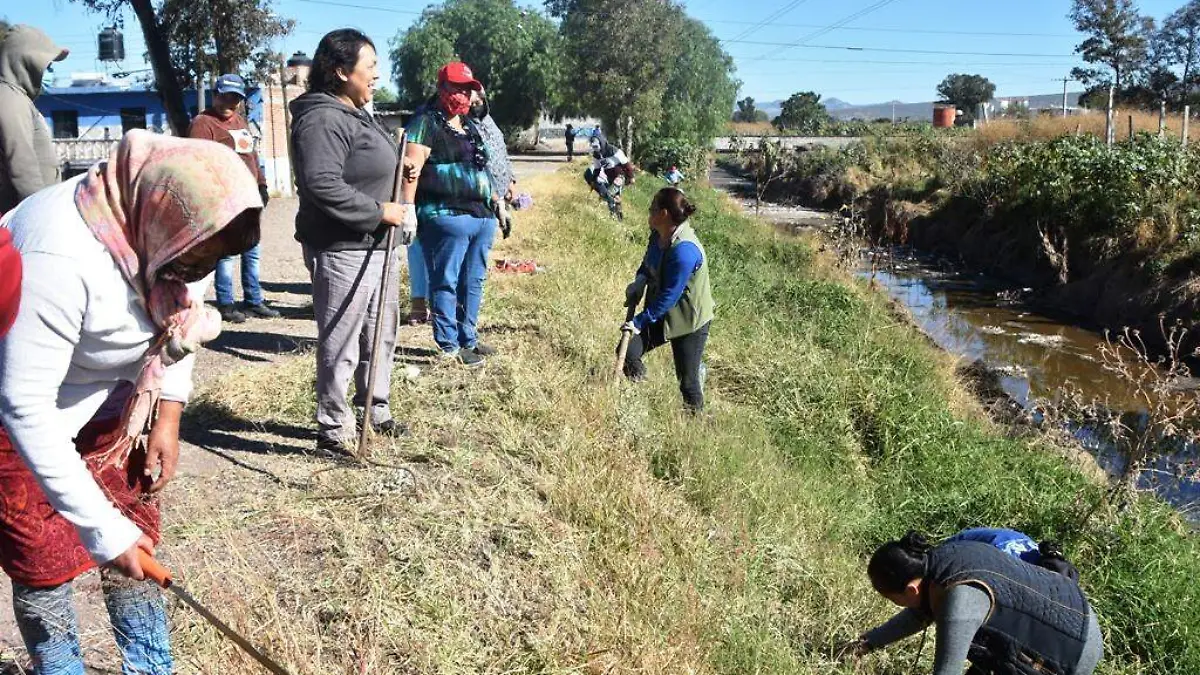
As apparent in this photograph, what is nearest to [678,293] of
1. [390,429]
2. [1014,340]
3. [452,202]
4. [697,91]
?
[452,202]

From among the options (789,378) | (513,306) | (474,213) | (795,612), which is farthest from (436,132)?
(789,378)

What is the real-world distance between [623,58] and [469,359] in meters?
Result: 25.9

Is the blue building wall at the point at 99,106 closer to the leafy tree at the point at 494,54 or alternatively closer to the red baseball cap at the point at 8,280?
the leafy tree at the point at 494,54

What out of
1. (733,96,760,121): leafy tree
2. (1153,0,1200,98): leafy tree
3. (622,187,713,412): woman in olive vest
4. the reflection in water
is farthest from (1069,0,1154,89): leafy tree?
(733,96,760,121): leafy tree

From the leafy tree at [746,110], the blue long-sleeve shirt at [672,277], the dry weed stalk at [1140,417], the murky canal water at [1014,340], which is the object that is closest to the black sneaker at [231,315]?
the blue long-sleeve shirt at [672,277]

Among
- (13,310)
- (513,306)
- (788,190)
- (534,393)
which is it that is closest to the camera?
(13,310)

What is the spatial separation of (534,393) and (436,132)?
1555 millimetres

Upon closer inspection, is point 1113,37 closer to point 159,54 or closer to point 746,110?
point 159,54

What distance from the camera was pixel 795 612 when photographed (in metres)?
4.23

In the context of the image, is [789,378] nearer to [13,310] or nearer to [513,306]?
[513,306]

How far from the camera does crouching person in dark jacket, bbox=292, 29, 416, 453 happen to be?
13.2 ft

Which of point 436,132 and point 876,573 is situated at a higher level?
point 436,132

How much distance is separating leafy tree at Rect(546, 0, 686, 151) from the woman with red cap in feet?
81.9

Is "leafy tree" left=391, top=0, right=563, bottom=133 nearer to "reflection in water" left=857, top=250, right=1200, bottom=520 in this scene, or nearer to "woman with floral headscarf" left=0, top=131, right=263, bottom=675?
"reflection in water" left=857, top=250, right=1200, bottom=520
